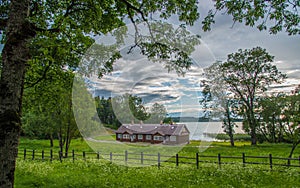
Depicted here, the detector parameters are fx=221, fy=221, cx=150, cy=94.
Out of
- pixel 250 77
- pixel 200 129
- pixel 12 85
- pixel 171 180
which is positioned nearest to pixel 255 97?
pixel 250 77

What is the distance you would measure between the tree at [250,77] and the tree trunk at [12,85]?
24567 mm

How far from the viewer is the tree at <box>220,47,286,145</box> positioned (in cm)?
2656

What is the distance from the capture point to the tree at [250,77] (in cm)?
2656

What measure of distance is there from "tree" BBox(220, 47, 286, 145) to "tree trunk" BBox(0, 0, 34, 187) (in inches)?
967

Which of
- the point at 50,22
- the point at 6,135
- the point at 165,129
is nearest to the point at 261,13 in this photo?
the point at 165,129

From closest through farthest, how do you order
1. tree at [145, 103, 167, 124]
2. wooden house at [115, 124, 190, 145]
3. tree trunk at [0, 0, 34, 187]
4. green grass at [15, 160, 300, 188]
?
tree trunk at [0, 0, 34, 187] < tree at [145, 103, 167, 124] < wooden house at [115, 124, 190, 145] < green grass at [15, 160, 300, 188]

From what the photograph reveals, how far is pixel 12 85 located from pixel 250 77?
28045 mm

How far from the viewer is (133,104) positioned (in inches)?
205

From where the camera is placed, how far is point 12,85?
375 cm

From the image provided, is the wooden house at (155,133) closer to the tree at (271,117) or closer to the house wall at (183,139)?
the house wall at (183,139)

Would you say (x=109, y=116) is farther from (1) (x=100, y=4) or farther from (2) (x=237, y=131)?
(2) (x=237, y=131)

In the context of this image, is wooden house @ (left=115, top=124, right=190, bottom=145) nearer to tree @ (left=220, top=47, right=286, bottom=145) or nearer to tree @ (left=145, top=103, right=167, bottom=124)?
tree @ (left=145, top=103, right=167, bottom=124)

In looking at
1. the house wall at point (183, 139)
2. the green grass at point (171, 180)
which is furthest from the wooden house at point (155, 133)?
the green grass at point (171, 180)

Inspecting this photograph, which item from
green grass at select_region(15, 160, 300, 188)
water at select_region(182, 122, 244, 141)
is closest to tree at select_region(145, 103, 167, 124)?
water at select_region(182, 122, 244, 141)
